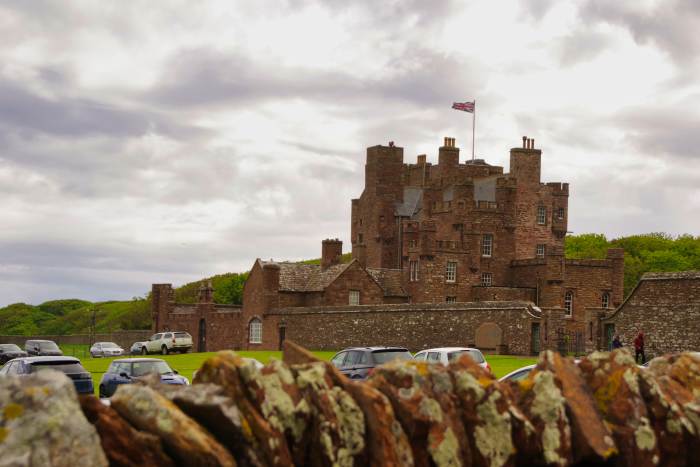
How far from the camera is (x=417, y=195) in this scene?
9038cm

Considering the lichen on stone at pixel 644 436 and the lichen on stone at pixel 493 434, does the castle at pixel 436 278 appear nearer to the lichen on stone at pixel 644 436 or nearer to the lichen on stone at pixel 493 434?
the lichen on stone at pixel 644 436

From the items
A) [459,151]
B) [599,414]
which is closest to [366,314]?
[459,151]

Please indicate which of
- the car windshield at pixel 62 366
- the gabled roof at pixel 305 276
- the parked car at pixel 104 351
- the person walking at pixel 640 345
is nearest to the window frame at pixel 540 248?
the gabled roof at pixel 305 276

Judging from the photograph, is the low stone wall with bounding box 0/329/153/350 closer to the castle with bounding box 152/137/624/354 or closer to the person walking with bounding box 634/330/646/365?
the castle with bounding box 152/137/624/354

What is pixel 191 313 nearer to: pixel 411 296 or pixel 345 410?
pixel 411 296

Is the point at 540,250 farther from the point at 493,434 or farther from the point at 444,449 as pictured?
the point at 444,449

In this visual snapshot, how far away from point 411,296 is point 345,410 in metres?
63.5

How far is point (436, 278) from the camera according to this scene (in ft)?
244

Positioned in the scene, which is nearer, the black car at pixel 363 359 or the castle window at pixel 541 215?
the black car at pixel 363 359

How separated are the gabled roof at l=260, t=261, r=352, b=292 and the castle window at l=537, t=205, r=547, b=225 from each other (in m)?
20.0

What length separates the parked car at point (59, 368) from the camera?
27594 millimetres

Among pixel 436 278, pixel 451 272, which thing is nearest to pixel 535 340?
pixel 436 278

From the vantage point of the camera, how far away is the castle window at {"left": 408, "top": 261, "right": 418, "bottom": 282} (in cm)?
7500

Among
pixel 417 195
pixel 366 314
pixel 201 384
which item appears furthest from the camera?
pixel 417 195
